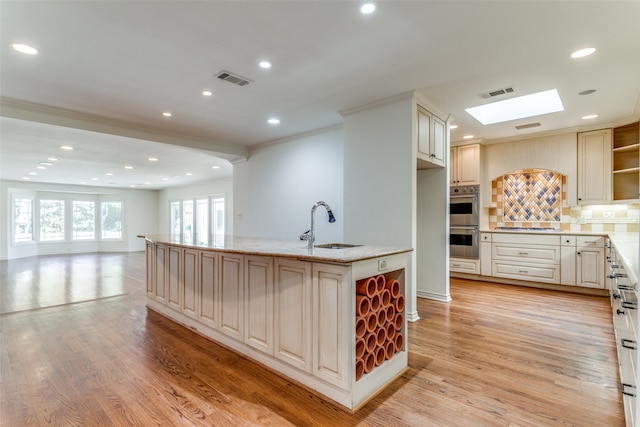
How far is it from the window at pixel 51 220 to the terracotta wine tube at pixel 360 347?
12764 millimetres

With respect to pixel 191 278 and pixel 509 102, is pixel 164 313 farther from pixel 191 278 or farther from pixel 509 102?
pixel 509 102

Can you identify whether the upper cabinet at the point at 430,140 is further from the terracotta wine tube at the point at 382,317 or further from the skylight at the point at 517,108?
the terracotta wine tube at the point at 382,317

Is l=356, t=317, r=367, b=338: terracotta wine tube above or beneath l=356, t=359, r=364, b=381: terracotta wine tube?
above

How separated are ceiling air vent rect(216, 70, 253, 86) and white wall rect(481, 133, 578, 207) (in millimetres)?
4441

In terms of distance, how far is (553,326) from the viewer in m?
3.27

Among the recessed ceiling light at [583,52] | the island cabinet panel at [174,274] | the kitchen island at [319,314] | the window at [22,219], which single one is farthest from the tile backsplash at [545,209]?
the window at [22,219]

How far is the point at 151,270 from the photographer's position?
4.02 m

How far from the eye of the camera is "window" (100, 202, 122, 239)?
11.8 meters

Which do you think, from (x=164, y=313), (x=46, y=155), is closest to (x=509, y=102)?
(x=164, y=313)

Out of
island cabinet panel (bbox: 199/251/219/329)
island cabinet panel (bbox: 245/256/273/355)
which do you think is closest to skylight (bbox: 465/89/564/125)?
island cabinet panel (bbox: 245/256/273/355)

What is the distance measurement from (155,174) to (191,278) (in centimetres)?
657

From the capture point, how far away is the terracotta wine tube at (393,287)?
225 centimetres

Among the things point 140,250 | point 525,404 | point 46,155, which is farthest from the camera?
point 140,250

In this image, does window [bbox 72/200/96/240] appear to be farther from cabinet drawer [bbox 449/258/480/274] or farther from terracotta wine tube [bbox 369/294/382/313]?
terracotta wine tube [bbox 369/294/382/313]
